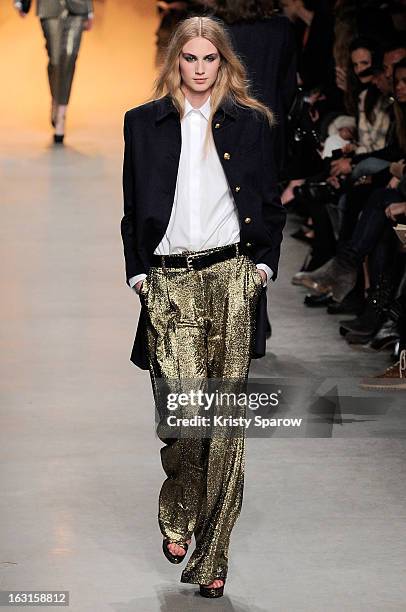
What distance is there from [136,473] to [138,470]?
0.08 feet

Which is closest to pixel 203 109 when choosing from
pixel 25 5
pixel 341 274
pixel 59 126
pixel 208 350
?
pixel 208 350

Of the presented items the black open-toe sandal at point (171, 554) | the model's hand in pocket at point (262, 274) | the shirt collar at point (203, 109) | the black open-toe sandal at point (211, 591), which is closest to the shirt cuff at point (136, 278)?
the model's hand in pocket at point (262, 274)

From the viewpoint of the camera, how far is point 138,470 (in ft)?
15.2

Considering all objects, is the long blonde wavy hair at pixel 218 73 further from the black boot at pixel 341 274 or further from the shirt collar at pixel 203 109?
the black boot at pixel 341 274

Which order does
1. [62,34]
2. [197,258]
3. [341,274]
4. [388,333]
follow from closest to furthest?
[197,258] < [388,333] < [341,274] < [62,34]

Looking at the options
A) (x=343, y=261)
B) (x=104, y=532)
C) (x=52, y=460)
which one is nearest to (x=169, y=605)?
(x=104, y=532)

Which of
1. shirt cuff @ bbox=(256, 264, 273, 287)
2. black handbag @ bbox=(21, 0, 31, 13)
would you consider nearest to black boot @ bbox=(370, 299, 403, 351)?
shirt cuff @ bbox=(256, 264, 273, 287)

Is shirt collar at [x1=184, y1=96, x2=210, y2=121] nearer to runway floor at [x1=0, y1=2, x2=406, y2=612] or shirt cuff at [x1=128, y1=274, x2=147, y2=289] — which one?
shirt cuff at [x1=128, y1=274, x2=147, y2=289]

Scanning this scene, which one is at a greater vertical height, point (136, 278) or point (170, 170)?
point (170, 170)

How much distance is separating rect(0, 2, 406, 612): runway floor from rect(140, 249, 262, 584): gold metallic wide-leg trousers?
165 millimetres

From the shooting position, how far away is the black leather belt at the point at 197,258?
12.0 ft

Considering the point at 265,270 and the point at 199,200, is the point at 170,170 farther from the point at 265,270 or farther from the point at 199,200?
the point at 265,270

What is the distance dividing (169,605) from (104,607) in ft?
0.49

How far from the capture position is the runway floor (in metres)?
3.85
